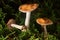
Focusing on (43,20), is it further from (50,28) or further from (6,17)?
(6,17)

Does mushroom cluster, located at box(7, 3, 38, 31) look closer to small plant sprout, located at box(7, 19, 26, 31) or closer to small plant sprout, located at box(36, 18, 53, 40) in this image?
small plant sprout, located at box(7, 19, 26, 31)

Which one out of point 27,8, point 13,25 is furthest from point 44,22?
point 13,25

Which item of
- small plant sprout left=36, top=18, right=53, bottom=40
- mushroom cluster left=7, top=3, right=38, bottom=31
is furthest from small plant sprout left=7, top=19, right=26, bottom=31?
small plant sprout left=36, top=18, right=53, bottom=40

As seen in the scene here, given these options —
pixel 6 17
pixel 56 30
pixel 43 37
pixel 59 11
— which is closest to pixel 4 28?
pixel 6 17

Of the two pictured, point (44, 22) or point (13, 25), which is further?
point (13, 25)

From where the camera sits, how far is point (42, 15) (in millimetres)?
1878

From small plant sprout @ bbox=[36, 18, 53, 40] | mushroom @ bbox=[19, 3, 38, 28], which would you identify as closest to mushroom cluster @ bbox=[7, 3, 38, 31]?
mushroom @ bbox=[19, 3, 38, 28]

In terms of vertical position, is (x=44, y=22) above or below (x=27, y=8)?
below

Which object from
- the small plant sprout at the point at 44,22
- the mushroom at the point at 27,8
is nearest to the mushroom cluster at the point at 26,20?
the mushroom at the point at 27,8

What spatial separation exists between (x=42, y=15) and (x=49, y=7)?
0.42 ft

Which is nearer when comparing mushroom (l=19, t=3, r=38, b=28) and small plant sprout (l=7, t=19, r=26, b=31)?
mushroom (l=19, t=3, r=38, b=28)

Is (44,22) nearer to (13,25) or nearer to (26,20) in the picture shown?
(26,20)

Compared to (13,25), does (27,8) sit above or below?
above

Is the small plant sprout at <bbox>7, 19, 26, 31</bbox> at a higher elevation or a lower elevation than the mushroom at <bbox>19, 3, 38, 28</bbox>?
lower
